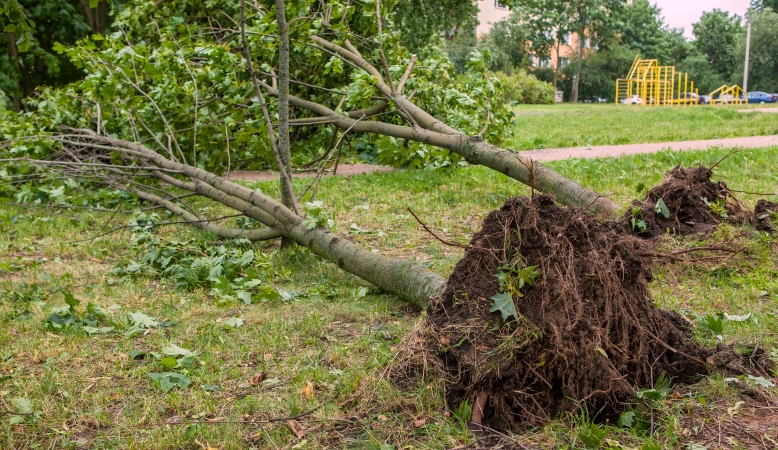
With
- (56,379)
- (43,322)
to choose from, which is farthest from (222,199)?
(56,379)

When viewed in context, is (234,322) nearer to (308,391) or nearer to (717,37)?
(308,391)

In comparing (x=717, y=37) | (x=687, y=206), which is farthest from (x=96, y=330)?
(x=717, y=37)

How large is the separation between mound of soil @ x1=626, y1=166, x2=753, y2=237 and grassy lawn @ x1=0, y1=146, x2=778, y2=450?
0.19 meters

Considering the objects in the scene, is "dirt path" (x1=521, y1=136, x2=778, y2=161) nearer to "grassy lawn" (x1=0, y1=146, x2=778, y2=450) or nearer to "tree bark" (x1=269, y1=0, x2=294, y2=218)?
"grassy lawn" (x1=0, y1=146, x2=778, y2=450)

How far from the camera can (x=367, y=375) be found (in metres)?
3.27

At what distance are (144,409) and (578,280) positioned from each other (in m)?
2.00

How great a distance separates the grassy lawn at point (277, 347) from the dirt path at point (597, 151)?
9.49 feet

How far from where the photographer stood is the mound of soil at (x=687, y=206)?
203 inches

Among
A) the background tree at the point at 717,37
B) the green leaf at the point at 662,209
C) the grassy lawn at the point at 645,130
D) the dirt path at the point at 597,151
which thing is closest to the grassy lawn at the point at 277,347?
the green leaf at the point at 662,209

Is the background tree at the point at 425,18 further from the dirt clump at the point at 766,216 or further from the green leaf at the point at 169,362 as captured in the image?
the green leaf at the point at 169,362

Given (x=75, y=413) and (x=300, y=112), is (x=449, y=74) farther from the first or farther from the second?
(x=75, y=413)

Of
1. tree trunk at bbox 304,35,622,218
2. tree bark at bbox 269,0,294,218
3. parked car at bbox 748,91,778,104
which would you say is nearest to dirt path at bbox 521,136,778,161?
tree trunk at bbox 304,35,622,218

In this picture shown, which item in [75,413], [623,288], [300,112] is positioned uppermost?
[300,112]

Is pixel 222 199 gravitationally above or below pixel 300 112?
below
